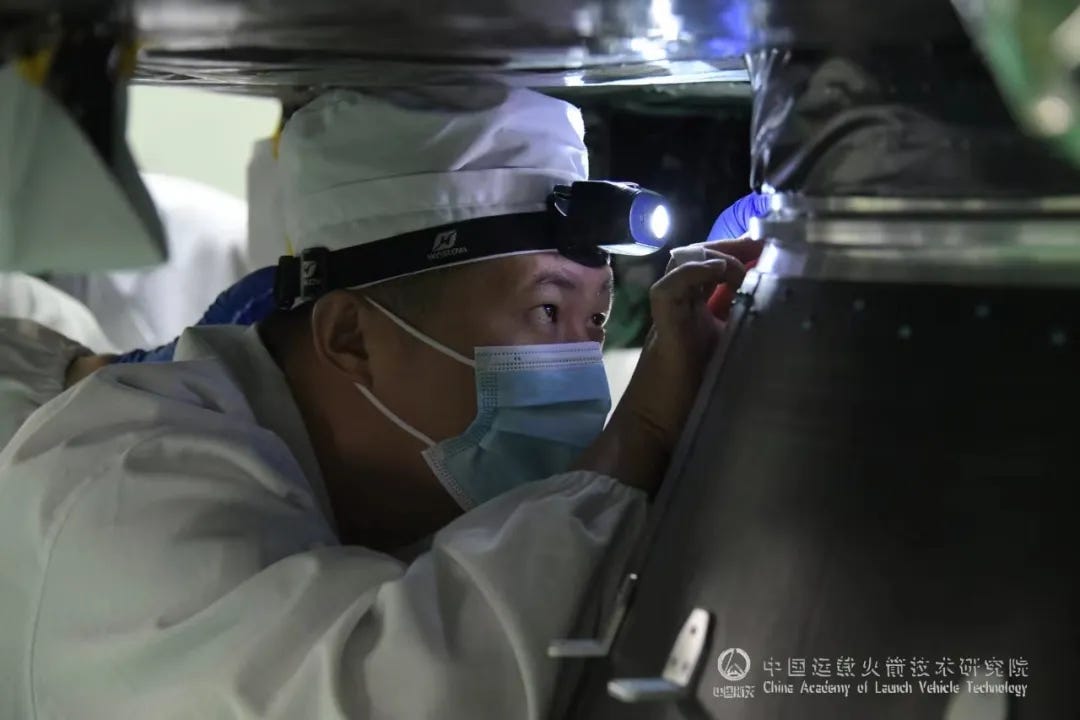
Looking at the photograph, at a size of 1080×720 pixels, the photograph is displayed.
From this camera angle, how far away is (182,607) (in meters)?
0.72

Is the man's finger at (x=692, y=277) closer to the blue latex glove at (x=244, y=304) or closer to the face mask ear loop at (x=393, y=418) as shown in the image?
the face mask ear loop at (x=393, y=418)

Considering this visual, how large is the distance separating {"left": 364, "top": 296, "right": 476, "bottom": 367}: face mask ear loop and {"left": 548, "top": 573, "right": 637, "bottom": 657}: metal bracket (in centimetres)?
37

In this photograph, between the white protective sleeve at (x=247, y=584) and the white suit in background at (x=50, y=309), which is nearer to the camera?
the white protective sleeve at (x=247, y=584)

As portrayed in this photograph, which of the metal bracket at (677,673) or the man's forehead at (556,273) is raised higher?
the man's forehead at (556,273)

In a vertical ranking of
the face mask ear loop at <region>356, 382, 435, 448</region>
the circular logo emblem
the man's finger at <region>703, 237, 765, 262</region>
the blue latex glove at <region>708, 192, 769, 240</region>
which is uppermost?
the blue latex glove at <region>708, 192, 769, 240</region>

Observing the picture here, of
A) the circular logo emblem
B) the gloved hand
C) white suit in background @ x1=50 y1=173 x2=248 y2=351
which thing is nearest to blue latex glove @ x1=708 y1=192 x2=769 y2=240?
the gloved hand

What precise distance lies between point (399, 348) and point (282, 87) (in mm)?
279

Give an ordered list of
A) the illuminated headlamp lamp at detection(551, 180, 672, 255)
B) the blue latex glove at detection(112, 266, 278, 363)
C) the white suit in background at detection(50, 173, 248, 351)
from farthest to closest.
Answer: the white suit in background at detection(50, 173, 248, 351), the blue latex glove at detection(112, 266, 278, 363), the illuminated headlamp lamp at detection(551, 180, 672, 255)

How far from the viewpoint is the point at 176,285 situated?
200 cm

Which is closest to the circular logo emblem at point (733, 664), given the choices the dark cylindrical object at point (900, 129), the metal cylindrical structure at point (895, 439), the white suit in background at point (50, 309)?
the metal cylindrical structure at point (895, 439)

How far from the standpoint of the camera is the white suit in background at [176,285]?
1.97 metres

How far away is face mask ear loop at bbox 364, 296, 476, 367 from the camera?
964mm

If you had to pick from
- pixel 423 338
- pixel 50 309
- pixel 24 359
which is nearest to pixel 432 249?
pixel 423 338

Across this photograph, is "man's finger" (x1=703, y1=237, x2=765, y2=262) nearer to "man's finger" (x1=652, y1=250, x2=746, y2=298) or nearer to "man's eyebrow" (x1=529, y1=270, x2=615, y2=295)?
"man's finger" (x1=652, y1=250, x2=746, y2=298)
